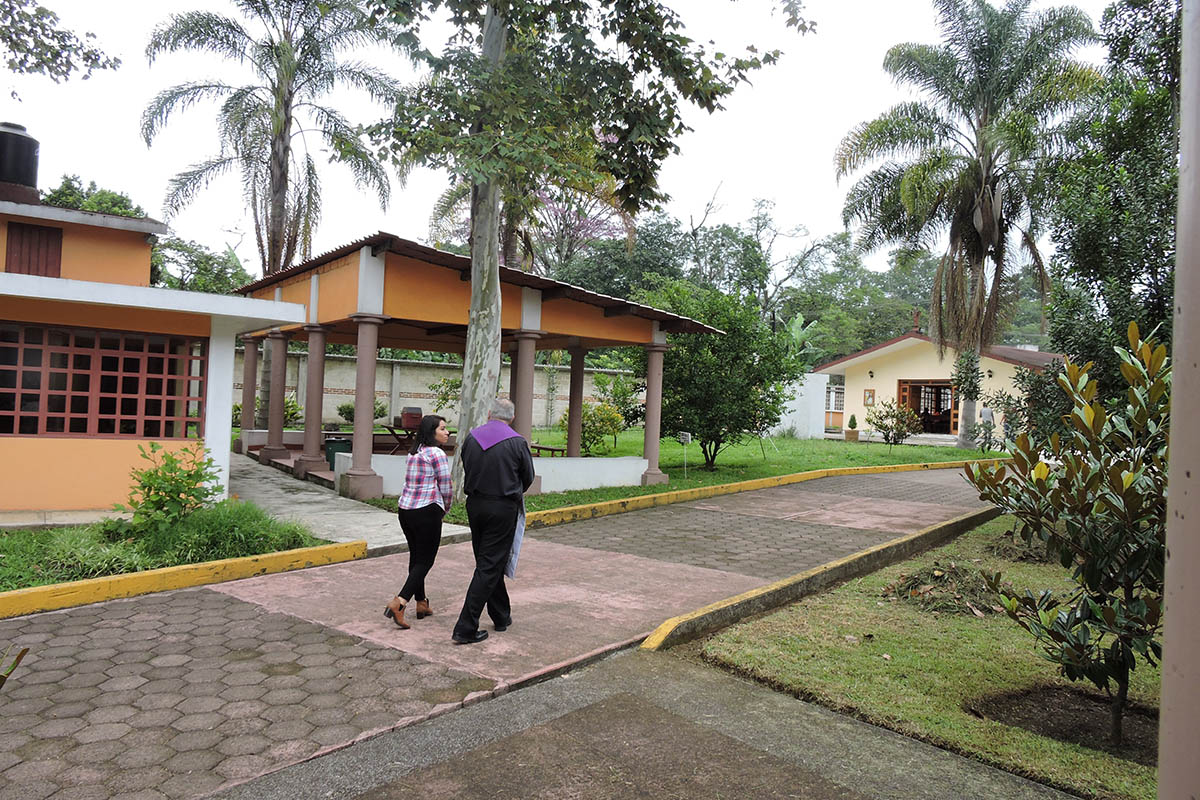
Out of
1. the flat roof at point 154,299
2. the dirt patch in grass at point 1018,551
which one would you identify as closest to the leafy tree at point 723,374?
the dirt patch in grass at point 1018,551

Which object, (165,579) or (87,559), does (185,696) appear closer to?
(165,579)

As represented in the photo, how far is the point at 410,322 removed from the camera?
1180 centimetres

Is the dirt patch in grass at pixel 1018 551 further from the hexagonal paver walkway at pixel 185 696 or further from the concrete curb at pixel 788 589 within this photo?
the hexagonal paver walkway at pixel 185 696

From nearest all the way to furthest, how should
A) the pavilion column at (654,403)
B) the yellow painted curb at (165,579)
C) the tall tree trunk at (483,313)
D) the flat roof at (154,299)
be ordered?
the yellow painted curb at (165,579)
the flat roof at (154,299)
the tall tree trunk at (483,313)
the pavilion column at (654,403)

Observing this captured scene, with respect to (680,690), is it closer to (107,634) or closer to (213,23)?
(107,634)

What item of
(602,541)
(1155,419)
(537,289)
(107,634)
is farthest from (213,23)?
(1155,419)

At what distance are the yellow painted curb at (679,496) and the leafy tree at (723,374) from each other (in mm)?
1272

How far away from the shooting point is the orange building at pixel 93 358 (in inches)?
339

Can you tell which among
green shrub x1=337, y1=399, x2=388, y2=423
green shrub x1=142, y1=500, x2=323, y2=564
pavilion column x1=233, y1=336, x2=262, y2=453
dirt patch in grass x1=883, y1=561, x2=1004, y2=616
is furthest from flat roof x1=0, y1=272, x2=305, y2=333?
green shrub x1=337, y1=399, x2=388, y2=423

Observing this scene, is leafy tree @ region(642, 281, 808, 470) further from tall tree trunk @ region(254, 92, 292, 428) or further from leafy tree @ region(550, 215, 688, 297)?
leafy tree @ region(550, 215, 688, 297)

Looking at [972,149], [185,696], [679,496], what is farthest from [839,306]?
[185,696]

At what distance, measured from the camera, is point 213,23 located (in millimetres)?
15445

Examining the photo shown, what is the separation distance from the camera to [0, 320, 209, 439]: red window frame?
866cm

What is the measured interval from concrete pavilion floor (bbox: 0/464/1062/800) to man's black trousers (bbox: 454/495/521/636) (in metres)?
0.22
